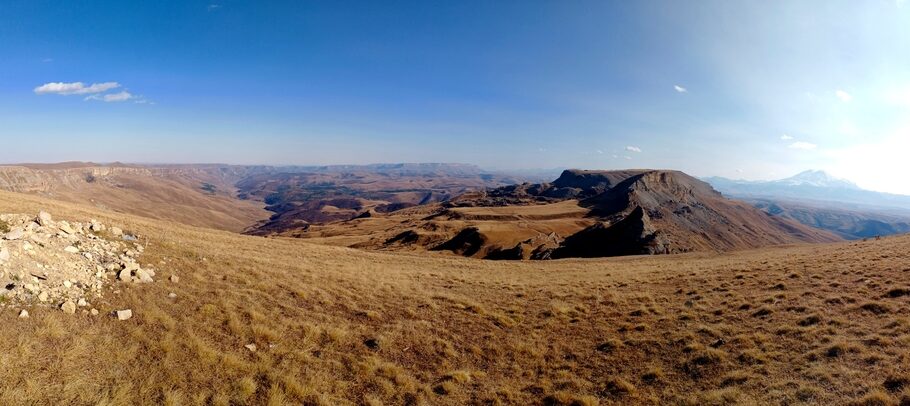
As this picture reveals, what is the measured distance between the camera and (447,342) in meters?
14.2

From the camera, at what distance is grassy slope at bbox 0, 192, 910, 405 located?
30.2ft

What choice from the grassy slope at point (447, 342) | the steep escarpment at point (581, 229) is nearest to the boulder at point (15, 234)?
the grassy slope at point (447, 342)

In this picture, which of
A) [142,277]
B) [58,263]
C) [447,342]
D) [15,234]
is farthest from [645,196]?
[15,234]

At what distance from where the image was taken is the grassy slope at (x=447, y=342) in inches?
362

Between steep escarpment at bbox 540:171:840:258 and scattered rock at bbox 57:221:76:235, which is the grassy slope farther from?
steep escarpment at bbox 540:171:840:258

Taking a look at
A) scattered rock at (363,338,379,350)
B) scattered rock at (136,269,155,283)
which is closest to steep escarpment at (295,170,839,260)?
scattered rock at (363,338,379,350)

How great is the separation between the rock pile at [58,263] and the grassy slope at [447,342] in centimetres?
75

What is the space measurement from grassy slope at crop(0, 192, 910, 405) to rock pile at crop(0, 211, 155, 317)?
75cm

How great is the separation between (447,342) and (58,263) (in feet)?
44.5

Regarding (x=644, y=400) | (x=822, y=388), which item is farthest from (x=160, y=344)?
(x=822, y=388)

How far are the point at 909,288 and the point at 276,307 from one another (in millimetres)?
27180

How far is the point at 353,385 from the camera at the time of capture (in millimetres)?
10570

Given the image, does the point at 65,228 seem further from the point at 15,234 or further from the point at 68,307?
the point at 68,307

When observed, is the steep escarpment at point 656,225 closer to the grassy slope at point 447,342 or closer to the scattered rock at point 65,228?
the grassy slope at point 447,342
